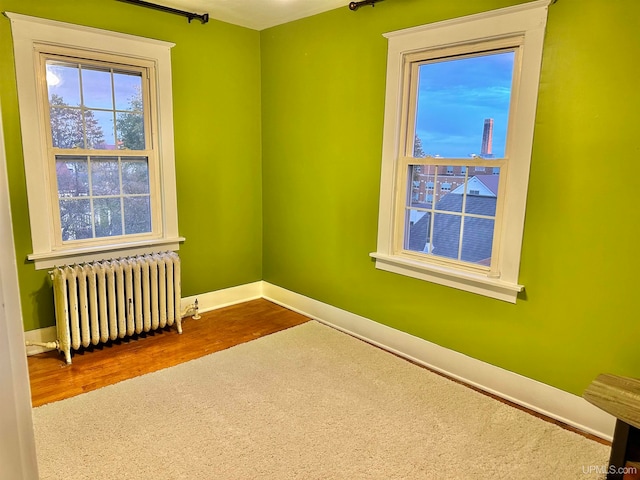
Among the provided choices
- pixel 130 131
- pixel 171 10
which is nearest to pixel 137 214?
pixel 130 131

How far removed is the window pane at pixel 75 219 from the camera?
315 centimetres

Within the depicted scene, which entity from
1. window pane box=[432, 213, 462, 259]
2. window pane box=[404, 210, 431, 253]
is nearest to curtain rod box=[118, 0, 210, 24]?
window pane box=[404, 210, 431, 253]

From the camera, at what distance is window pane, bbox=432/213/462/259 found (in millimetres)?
2881

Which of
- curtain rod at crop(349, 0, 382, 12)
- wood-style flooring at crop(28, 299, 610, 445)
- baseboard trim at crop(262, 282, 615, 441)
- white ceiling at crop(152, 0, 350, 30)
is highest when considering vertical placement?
white ceiling at crop(152, 0, 350, 30)

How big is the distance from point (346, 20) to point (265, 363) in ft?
8.61

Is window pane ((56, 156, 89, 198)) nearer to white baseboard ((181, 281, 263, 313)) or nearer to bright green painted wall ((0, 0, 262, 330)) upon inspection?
bright green painted wall ((0, 0, 262, 330))

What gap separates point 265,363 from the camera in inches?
119

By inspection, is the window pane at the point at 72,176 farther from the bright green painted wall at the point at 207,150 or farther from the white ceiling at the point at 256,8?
the white ceiling at the point at 256,8

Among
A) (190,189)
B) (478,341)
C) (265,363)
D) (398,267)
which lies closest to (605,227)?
(478,341)

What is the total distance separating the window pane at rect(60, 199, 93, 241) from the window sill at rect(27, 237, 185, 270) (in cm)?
12

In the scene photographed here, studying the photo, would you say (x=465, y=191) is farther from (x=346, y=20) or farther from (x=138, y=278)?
(x=138, y=278)

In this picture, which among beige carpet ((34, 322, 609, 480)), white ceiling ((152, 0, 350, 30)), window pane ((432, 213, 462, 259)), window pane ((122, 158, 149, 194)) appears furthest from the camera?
window pane ((122, 158, 149, 194))

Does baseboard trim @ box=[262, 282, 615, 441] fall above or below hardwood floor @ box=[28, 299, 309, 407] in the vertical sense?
above

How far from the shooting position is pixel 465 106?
8.97ft
